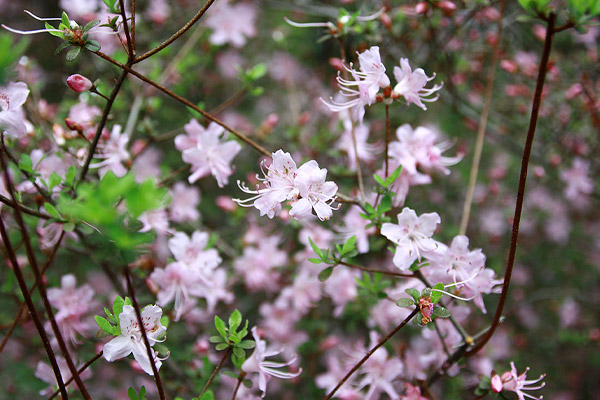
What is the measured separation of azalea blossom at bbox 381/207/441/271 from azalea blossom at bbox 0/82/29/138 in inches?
39.4

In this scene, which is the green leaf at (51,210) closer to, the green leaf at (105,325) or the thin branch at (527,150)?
the green leaf at (105,325)

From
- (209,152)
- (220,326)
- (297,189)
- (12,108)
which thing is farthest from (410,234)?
(12,108)

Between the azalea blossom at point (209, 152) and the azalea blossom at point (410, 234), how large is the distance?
1.96 feet

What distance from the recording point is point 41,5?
3.25m

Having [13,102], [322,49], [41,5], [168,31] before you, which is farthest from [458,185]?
[41,5]

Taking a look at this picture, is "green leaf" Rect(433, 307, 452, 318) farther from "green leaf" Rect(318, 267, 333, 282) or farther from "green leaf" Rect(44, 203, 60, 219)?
"green leaf" Rect(44, 203, 60, 219)

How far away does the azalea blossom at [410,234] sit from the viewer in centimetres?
128

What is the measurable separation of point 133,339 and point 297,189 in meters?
0.57

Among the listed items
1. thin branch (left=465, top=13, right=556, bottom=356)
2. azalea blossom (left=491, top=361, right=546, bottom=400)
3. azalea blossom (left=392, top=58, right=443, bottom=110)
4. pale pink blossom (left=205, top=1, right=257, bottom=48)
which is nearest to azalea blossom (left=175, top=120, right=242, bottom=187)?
azalea blossom (left=392, top=58, right=443, bottom=110)

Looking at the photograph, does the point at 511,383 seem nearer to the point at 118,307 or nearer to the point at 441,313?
the point at 441,313

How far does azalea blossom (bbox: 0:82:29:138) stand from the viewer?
1207 mm

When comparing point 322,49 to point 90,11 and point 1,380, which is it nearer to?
point 90,11

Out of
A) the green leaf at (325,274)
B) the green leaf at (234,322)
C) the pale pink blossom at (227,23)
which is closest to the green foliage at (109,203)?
the green leaf at (234,322)

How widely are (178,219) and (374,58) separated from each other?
112 cm
